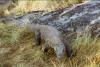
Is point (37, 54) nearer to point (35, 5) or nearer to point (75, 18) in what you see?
point (75, 18)

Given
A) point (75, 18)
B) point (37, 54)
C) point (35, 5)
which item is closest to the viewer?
point (37, 54)

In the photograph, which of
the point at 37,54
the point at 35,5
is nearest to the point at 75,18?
the point at 37,54

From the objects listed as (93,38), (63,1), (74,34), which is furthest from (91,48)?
(63,1)

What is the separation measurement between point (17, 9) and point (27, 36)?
4.13 m

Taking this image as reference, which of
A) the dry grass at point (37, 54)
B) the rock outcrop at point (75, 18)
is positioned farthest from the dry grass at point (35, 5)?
the dry grass at point (37, 54)

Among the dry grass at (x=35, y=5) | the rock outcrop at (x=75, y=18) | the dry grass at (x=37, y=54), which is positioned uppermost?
the rock outcrop at (x=75, y=18)

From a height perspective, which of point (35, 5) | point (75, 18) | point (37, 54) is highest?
point (75, 18)

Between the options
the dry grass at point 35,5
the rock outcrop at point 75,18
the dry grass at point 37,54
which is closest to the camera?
the dry grass at point 37,54

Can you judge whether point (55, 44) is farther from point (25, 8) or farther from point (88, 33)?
point (25, 8)

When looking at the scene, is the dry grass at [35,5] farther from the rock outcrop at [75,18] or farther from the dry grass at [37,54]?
the dry grass at [37,54]

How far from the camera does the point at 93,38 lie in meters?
6.12

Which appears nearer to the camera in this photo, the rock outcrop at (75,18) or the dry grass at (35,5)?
the rock outcrop at (75,18)

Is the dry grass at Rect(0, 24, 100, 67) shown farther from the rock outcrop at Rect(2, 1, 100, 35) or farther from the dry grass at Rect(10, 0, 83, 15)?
the dry grass at Rect(10, 0, 83, 15)

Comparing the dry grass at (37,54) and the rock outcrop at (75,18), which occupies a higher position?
the rock outcrop at (75,18)
